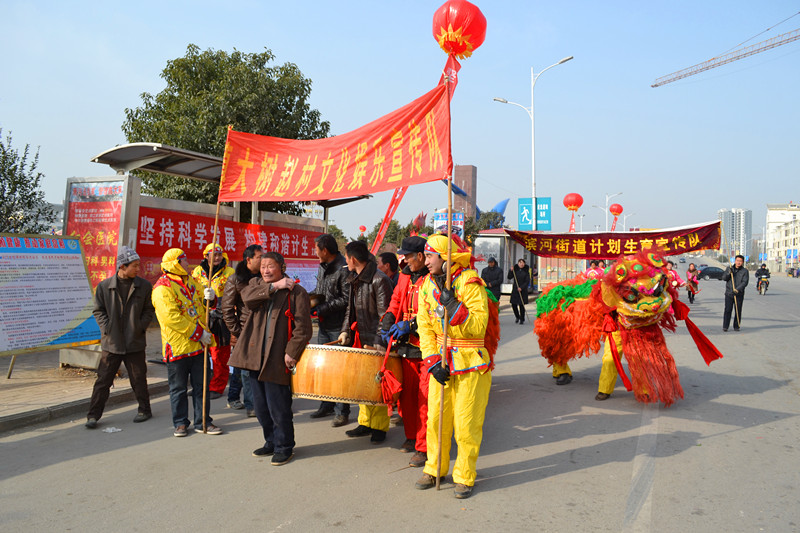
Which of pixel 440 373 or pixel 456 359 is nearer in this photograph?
pixel 440 373

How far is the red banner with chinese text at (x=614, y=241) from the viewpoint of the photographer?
28.0 ft

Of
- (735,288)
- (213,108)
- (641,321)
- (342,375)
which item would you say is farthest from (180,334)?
(735,288)

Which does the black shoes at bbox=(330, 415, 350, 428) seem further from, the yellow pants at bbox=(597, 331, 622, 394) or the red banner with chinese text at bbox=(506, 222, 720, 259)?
the red banner with chinese text at bbox=(506, 222, 720, 259)

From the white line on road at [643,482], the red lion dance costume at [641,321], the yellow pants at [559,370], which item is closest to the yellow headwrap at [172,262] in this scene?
the white line on road at [643,482]

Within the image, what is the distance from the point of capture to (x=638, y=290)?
6.07m

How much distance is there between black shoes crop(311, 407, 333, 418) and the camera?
5.78 m

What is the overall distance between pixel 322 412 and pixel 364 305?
142 cm

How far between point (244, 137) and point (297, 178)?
→ 2.98ft

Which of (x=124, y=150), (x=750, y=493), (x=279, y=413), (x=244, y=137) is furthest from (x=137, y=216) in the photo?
(x=750, y=493)

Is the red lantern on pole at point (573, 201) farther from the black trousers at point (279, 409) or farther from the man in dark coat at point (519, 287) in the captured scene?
the black trousers at point (279, 409)

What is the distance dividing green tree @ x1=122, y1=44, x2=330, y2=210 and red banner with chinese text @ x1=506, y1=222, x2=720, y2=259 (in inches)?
275

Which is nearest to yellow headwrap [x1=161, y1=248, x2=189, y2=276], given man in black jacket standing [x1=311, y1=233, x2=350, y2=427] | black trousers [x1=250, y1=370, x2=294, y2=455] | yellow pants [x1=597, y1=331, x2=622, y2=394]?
man in black jacket standing [x1=311, y1=233, x2=350, y2=427]

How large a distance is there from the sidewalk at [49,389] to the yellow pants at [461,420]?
12.0 feet

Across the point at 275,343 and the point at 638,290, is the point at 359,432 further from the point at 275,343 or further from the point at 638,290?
the point at 638,290
